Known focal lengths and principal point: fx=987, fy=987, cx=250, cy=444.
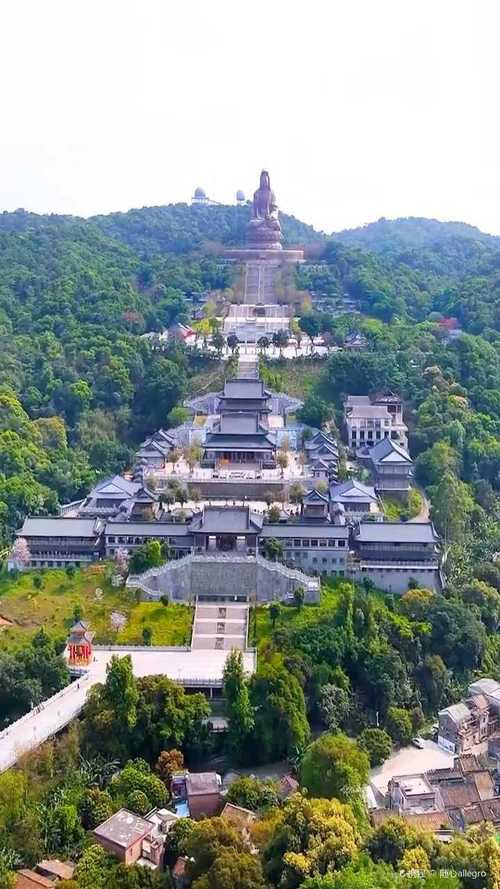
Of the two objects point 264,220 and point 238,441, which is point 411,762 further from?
point 264,220

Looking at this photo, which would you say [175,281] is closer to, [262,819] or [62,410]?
[62,410]

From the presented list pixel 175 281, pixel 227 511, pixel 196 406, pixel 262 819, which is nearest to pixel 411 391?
pixel 196 406

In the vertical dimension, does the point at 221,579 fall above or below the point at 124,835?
above

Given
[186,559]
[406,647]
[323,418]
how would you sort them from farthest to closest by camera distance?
[323,418], [186,559], [406,647]

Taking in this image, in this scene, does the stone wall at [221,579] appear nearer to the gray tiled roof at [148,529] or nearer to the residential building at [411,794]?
the gray tiled roof at [148,529]

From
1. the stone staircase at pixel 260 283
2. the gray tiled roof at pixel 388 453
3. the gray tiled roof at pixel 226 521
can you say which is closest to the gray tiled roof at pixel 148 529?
the gray tiled roof at pixel 226 521

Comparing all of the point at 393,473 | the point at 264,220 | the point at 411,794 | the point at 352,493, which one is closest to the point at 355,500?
the point at 352,493
